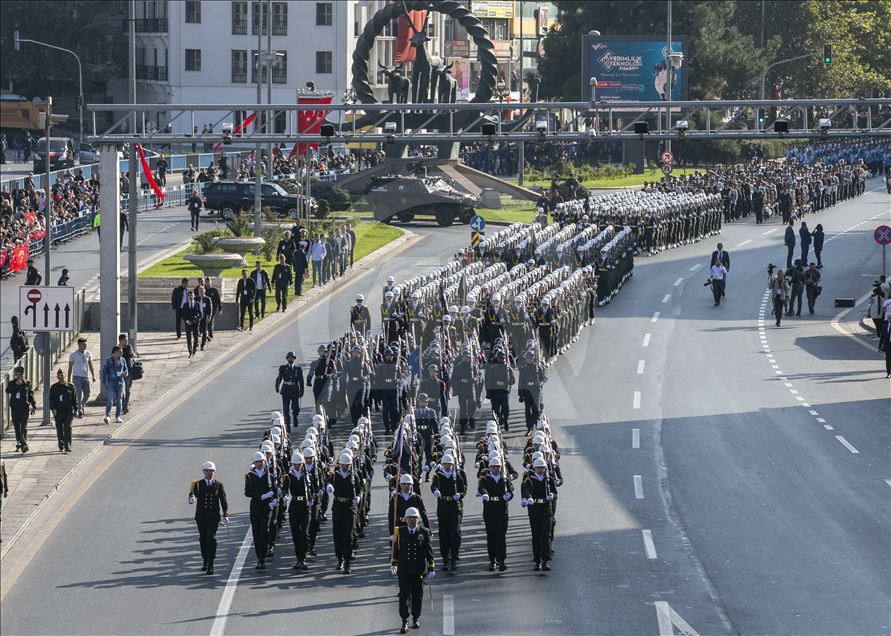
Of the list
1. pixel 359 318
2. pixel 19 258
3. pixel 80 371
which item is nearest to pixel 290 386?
pixel 80 371

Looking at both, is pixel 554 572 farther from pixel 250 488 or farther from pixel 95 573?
pixel 95 573

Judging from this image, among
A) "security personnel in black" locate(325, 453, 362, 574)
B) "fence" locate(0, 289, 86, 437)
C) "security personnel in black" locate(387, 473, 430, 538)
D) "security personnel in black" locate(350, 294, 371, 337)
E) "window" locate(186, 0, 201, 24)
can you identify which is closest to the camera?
"security personnel in black" locate(387, 473, 430, 538)

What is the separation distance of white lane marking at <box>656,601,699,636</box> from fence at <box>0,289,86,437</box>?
12589 mm

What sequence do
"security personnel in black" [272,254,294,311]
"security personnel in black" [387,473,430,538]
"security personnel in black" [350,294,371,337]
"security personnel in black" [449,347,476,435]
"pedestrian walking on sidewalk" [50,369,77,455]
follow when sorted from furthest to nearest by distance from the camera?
"security personnel in black" [272,254,294,311]
"security personnel in black" [350,294,371,337]
"security personnel in black" [449,347,476,435]
"pedestrian walking on sidewalk" [50,369,77,455]
"security personnel in black" [387,473,430,538]

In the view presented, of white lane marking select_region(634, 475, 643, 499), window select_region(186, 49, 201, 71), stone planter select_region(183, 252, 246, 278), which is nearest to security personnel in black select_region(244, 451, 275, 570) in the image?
white lane marking select_region(634, 475, 643, 499)

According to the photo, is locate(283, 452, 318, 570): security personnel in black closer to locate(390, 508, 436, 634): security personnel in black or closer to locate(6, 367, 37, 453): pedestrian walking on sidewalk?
locate(390, 508, 436, 634): security personnel in black

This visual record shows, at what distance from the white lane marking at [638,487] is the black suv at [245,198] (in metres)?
35.4

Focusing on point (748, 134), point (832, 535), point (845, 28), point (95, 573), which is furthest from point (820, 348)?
point (845, 28)

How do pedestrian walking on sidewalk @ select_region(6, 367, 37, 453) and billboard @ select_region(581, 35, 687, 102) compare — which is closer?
pedestrian walking on sidewalk @ select_region(6, 367, 37, 453)

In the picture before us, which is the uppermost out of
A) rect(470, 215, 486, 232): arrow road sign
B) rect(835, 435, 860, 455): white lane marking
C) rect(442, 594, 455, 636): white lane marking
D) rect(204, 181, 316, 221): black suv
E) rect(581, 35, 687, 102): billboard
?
rect(581, 35, 687, 102): billboard

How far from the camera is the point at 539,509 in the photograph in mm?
19344

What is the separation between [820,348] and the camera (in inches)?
1451

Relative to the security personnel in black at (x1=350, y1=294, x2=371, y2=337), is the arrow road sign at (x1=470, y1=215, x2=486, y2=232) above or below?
above

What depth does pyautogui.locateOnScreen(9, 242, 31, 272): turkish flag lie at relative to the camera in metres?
46.2
